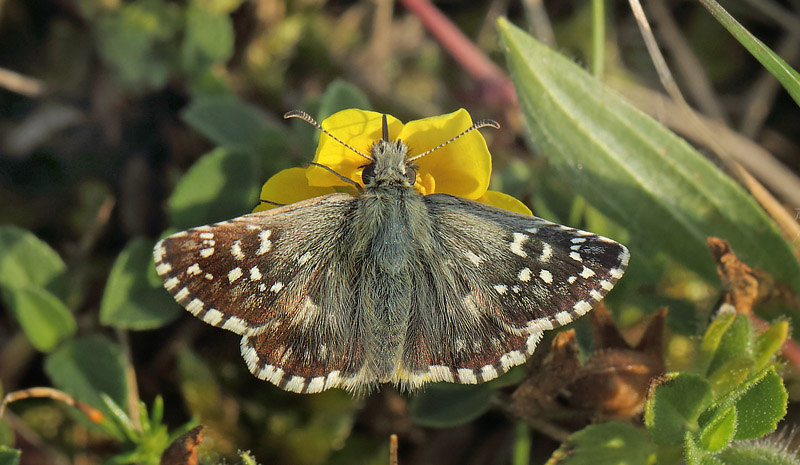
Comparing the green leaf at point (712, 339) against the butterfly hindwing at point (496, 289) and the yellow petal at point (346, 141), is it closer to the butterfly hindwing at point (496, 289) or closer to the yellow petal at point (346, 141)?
the butterfly hindwing at point (496, 289)

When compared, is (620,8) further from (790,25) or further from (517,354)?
(517,354)

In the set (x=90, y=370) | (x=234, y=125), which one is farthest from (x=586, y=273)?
(x=90, y=370)

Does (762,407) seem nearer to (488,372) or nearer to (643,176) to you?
(488,372)

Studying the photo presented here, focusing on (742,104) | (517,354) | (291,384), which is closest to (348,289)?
(291,384)

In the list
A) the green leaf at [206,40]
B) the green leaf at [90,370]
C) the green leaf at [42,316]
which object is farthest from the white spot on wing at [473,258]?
the green leaf at [206,40]

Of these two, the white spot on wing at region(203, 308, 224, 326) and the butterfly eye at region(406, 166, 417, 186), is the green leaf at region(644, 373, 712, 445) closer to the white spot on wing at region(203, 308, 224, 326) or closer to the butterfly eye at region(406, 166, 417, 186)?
the butterfly eye at region(406, 166, 417, 186)
